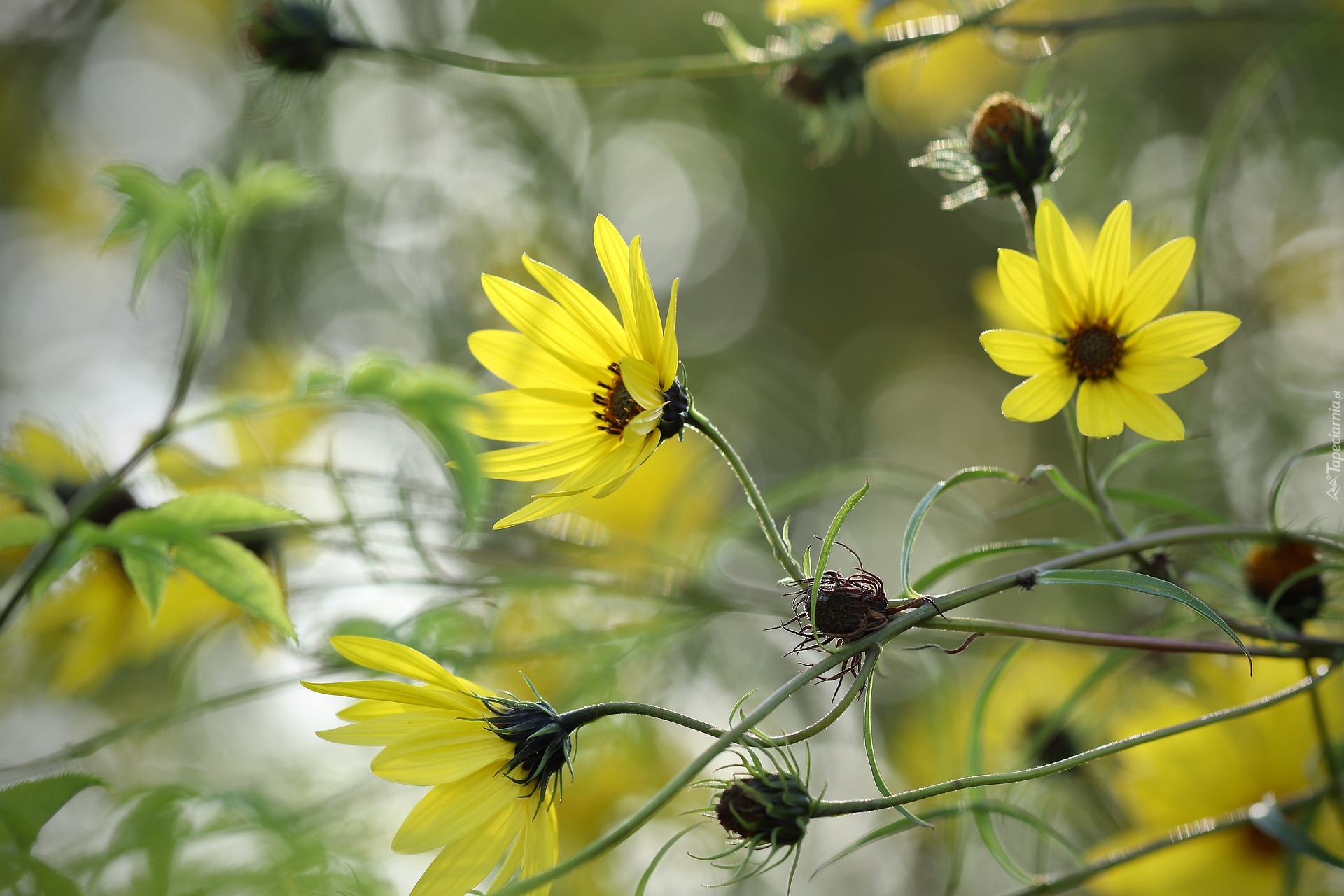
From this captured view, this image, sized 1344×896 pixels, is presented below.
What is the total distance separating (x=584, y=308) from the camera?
472 millimetres

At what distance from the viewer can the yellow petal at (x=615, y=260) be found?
0.44m

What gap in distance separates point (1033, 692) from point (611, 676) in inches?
20.6

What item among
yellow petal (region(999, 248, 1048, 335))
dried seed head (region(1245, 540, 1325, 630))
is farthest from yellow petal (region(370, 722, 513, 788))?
dried seed head (region(1245, 540, 1325, 630))

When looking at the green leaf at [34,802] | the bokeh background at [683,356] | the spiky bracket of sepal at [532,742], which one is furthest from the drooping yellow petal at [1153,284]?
the green leaf at [34,802]

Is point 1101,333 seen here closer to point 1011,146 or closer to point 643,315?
point 1011,146

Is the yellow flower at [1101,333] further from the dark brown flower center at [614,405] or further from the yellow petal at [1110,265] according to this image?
the dark brown flower center at [614,405]

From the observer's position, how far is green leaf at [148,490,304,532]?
0.44 meters

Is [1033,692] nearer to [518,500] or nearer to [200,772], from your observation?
[518,500]

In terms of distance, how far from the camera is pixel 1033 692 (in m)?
1.01

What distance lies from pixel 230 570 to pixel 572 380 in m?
0.19

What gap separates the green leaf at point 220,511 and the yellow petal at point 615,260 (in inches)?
7.5

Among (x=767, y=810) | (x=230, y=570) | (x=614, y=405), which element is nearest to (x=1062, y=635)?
(x=767, y=810)

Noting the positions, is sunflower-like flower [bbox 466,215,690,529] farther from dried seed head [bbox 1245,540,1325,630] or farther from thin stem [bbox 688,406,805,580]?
dried seed head [bbox 1245,540,1325,630]

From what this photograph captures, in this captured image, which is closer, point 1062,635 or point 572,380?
point 1062,635
